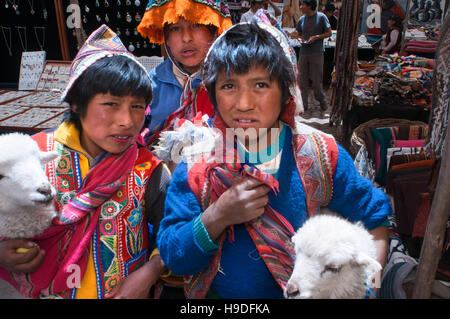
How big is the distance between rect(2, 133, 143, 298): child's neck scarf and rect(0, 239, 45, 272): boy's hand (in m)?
0.05

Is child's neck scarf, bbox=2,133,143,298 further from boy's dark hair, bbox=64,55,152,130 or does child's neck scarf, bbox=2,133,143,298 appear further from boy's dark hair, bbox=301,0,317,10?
boy's dark hair, bbox=301,0,317,10

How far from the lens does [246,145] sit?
1213 mm

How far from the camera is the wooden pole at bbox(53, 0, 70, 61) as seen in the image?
15.2ft

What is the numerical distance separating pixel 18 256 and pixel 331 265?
1109 millimetres

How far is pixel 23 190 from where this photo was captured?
3.77 ft

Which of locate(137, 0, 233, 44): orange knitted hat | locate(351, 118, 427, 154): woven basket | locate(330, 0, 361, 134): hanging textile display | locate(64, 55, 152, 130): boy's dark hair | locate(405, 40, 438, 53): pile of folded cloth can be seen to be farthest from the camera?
locate(405, 40, 438, 53): pile of folded cloth

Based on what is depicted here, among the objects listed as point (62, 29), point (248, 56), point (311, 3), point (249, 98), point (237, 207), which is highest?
point (311, 3)

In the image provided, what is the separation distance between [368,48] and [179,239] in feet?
21.9

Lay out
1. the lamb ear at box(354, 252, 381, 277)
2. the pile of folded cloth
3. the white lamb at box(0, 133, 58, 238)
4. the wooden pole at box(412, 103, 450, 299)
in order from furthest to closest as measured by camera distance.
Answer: the pile of folded cloth < the white lamb at box(0, 133, 58, 238) < the wooden pole at box(412, 103, 450, 299) < the lamb ear at box(354, 252, 381, 277)

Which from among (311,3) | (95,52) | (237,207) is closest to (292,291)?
(237,207)

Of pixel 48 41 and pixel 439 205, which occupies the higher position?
pixel 48 41

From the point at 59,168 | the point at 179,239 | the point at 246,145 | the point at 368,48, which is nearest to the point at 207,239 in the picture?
the point at 179,239

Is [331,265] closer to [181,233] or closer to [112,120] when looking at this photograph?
[181,233]

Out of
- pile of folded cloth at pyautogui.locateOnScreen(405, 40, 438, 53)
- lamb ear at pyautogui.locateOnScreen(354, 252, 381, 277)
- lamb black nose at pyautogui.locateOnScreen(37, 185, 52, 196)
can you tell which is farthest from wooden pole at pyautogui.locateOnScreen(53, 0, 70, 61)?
lamb ear at pyautogui.locateOnScreen(354, 252, 381, 277)
